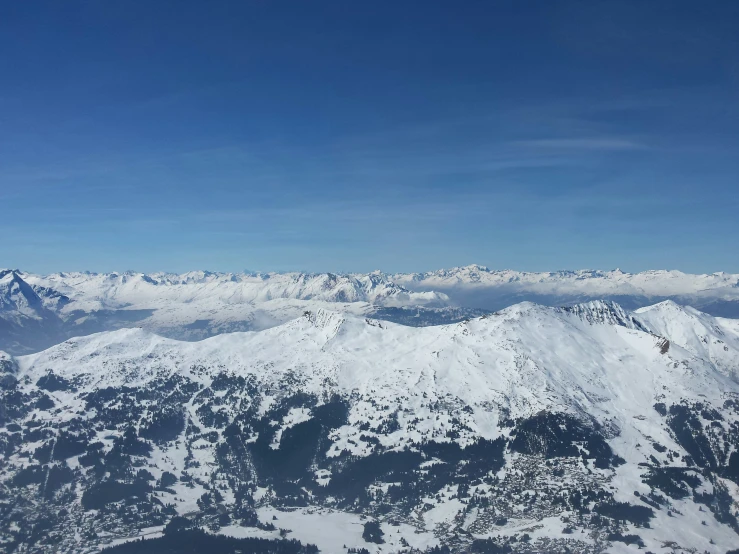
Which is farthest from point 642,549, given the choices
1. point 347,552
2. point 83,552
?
point 83,552

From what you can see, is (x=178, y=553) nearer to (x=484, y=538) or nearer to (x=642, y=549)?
(x=484, y=538)

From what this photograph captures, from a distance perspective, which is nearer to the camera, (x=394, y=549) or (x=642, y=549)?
(x=642, y=549)

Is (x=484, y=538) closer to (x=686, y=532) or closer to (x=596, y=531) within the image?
(x=596, y=531)

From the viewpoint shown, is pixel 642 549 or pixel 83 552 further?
pixel 83 552

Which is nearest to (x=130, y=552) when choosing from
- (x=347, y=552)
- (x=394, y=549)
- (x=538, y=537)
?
(x=347, y=552)

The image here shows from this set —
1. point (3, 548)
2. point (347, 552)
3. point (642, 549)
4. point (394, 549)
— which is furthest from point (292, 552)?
point (642, 549)

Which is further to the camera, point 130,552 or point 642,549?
point 130,552

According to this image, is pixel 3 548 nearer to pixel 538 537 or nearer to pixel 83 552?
pixel 83 552
